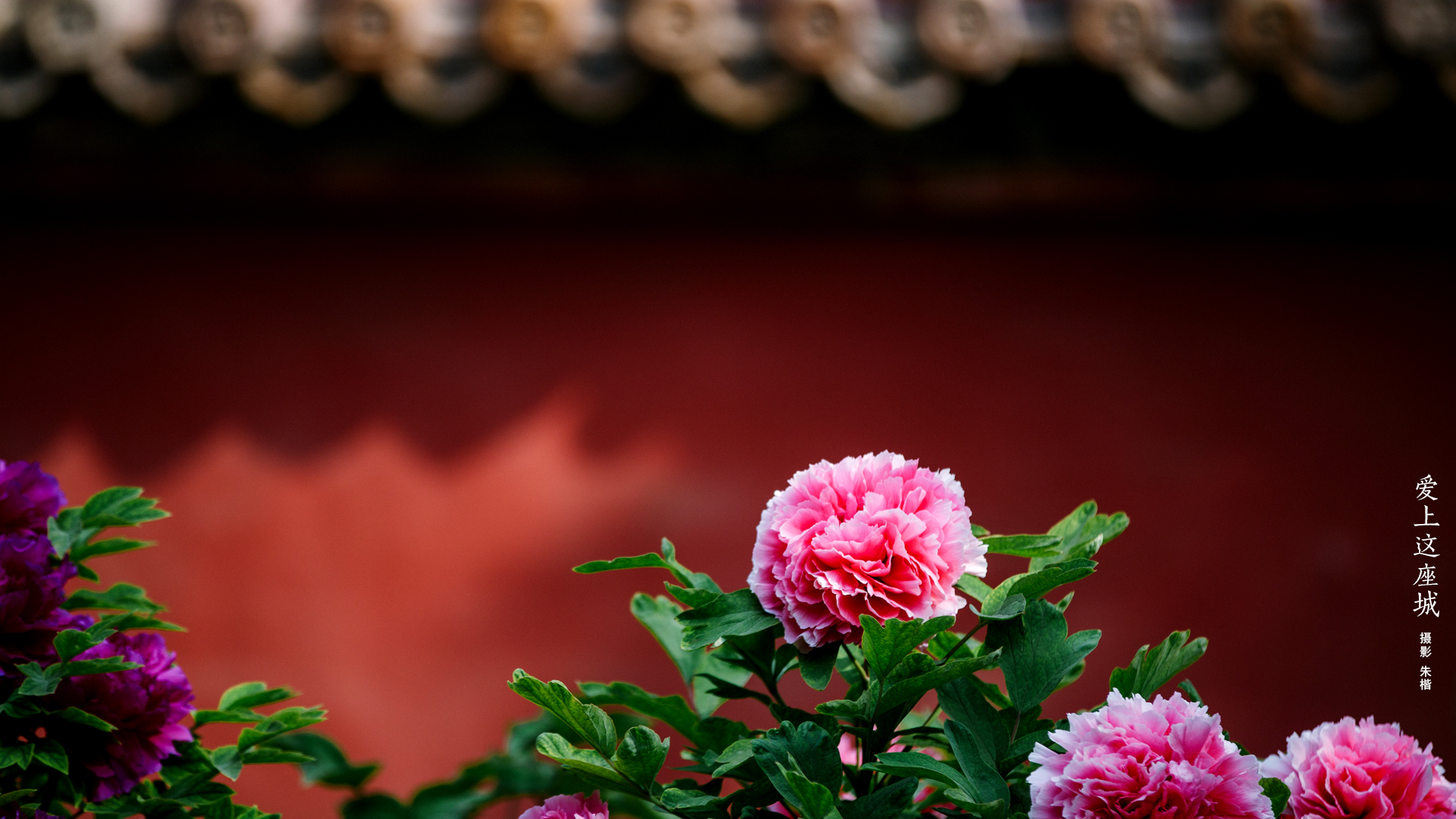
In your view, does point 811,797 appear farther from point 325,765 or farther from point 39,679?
point 325,765

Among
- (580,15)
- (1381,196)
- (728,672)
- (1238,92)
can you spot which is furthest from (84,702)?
(1381,196)

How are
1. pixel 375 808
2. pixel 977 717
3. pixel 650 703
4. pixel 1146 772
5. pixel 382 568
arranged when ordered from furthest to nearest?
pixel 382 568, pixel 375 808, pixel 650 703, pixel 977 717, pixel 1146 772

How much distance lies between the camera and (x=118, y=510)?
0.91 meters

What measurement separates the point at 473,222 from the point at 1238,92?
1376mm

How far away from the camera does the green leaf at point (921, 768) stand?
683 millimetres

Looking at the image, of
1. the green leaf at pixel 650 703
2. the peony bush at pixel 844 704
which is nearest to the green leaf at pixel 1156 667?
the peony bush at pixel 844 704

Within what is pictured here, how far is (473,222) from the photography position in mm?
1961

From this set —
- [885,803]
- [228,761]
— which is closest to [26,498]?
[228,761]

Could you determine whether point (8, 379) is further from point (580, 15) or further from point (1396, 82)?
point (1396, 82)

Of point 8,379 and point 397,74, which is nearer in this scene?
point 397,74

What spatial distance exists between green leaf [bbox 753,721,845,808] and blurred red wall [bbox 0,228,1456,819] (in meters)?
1.16

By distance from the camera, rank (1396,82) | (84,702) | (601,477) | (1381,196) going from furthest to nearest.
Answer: (601,477) < (1381,196) < (1396,82) < (84,702)

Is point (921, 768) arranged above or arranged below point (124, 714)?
below

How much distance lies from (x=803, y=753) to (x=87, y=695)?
1.98ft
